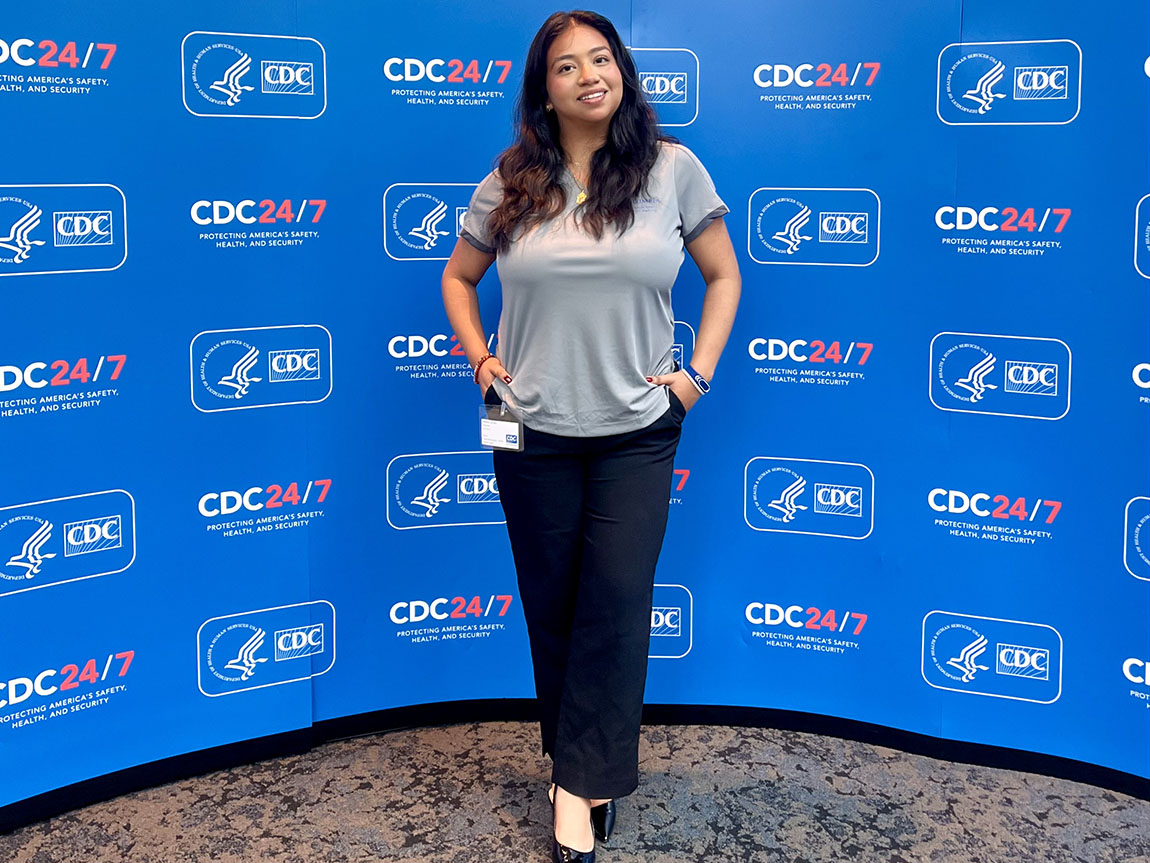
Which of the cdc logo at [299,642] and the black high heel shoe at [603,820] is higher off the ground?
the cdc logo at [299,642]

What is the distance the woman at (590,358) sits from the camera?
2314 millimetres

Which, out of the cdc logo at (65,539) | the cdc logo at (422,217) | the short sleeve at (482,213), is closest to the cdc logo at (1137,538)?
the short sleeve at (482,213)

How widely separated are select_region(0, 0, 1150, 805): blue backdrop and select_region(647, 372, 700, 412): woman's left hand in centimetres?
56

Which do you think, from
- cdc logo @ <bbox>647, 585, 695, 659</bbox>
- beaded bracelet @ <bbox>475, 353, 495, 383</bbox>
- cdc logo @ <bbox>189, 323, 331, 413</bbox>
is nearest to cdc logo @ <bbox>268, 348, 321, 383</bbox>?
cdc logo @ <bbox>189, 323, 331, 413</bbox>

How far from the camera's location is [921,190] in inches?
110

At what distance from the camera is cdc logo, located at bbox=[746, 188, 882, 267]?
285 cm

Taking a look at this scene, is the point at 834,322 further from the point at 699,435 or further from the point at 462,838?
the point at 462,838

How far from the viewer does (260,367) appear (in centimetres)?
280

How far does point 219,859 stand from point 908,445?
1.87 m

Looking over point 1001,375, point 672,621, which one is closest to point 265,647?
point 672,621

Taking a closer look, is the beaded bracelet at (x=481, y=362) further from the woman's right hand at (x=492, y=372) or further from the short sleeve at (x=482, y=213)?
the short sleeve at (x=482, y=213)

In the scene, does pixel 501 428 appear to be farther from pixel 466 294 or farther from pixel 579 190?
pixel 579 190

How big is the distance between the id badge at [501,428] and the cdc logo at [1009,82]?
127 cm

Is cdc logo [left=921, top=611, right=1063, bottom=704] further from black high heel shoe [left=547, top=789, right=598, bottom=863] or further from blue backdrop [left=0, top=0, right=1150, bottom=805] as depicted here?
black high heel shoe [left=547, top=789, right=598, bottom=863]
